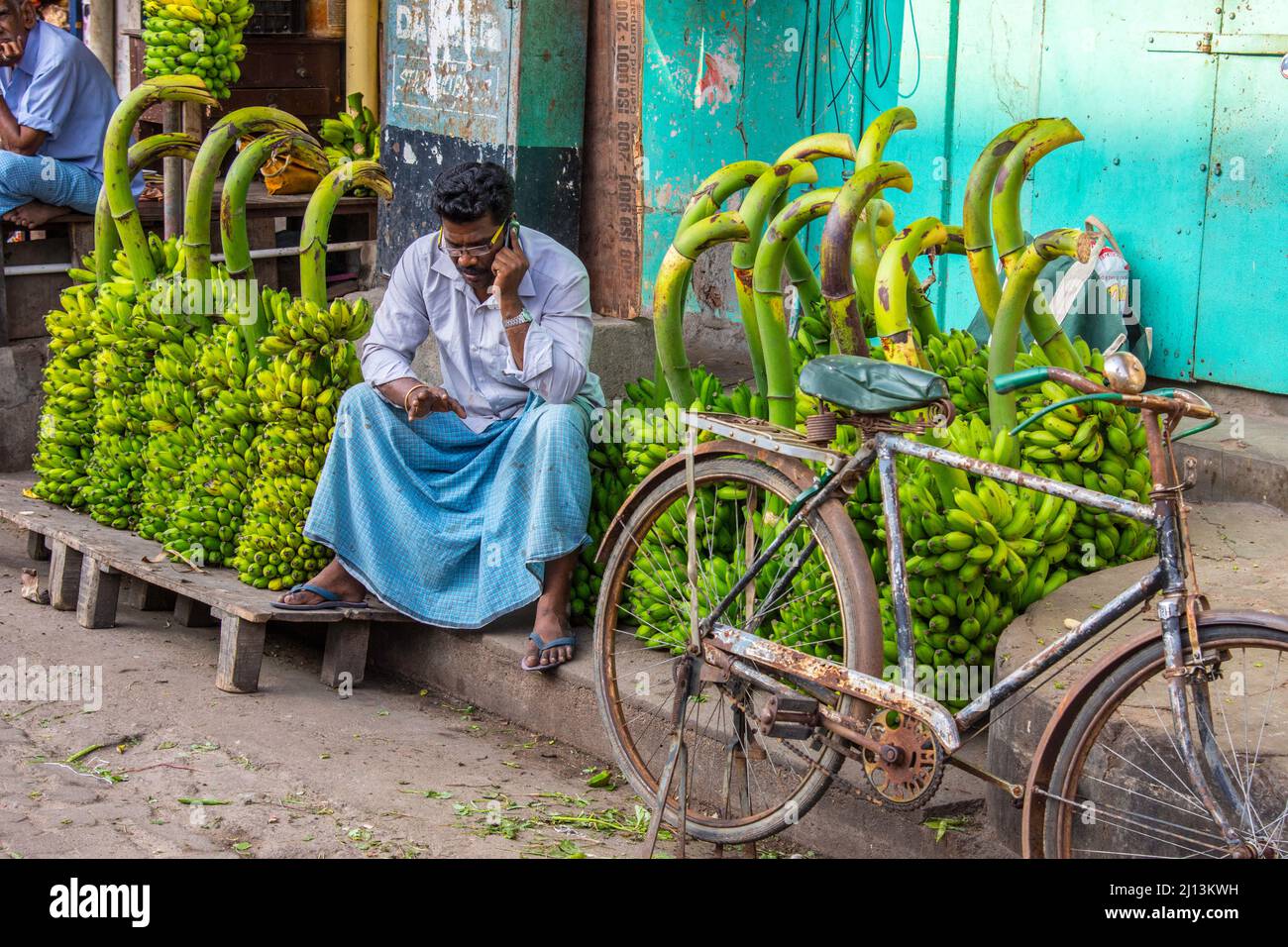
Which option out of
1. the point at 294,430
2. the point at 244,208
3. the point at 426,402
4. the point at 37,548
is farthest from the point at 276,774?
the point at 37,548

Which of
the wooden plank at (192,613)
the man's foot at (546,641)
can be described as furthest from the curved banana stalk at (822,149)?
the wooden plank at (192,613)

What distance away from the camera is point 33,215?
24.0 feet

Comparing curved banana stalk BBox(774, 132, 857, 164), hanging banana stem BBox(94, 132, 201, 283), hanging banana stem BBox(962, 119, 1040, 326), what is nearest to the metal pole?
hanging banana stem BBox(94, 132, 201, 283)

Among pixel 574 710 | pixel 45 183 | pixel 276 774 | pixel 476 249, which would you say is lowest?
pixel 276 774

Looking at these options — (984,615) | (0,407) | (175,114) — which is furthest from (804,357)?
(0,407)

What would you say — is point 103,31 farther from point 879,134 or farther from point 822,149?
point 879,134

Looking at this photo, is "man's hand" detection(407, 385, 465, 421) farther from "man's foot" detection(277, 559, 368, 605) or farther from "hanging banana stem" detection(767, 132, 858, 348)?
"hanging banana stem" detection(767, 132, 858, 348)

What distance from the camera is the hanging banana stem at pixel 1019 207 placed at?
396 centimetres

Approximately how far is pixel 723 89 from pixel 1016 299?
3.53 meters

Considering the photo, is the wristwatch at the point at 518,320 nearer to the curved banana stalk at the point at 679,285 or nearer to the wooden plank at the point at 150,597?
the curved banana stalk at the point at 679,285

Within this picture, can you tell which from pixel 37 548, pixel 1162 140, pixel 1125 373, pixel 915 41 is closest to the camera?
pixel 1125 373

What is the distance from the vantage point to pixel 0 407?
729cm

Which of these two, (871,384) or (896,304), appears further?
(896,304)

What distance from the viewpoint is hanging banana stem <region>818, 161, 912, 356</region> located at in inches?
157
